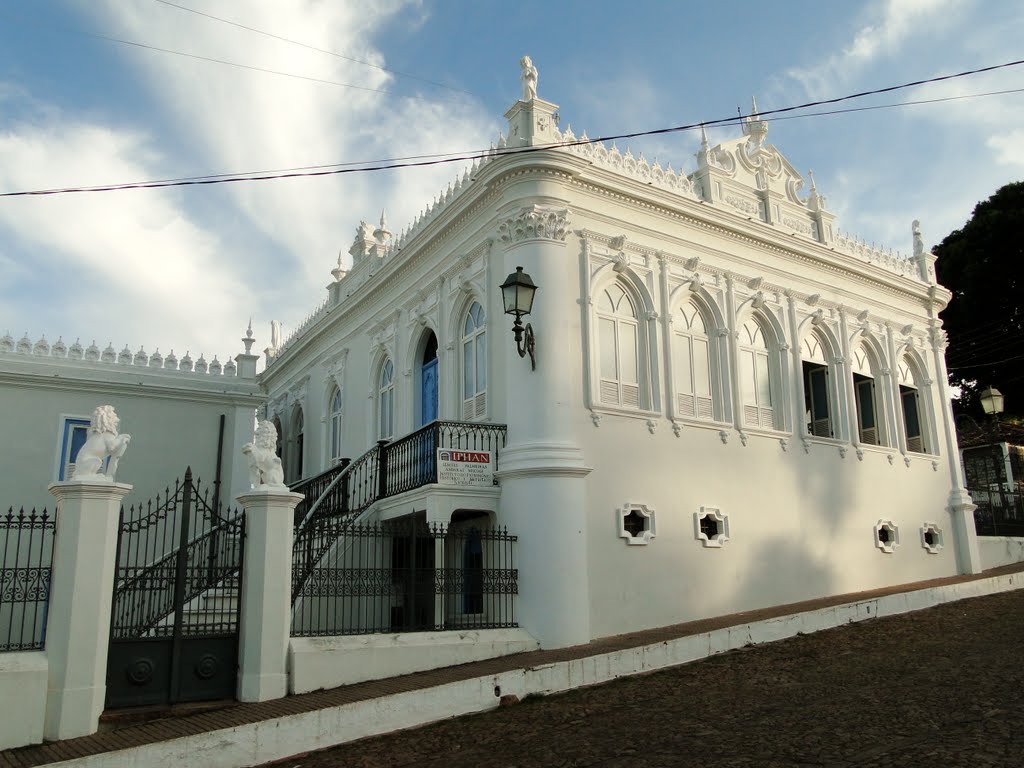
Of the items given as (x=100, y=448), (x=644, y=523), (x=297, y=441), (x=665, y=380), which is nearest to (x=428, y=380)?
(x=665, y=380)

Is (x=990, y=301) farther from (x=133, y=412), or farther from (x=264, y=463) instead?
(x=264, y=463)

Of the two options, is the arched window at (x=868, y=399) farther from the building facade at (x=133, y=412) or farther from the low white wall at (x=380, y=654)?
the building facade at (x=133, y=412)

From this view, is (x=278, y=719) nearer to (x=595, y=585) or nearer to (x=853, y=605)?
(x=595, y=585)

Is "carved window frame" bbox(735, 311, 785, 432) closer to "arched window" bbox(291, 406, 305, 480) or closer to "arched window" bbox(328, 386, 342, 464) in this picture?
"arched window" bbox(328, 386, 342, 464)

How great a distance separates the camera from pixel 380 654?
418 inches

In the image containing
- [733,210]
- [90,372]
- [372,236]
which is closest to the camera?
[733,210]

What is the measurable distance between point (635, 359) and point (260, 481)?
6862 millimetres

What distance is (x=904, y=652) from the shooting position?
1127cm

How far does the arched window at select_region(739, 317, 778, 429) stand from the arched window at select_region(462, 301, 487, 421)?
185 inches

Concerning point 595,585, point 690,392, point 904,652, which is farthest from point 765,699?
point 690,392

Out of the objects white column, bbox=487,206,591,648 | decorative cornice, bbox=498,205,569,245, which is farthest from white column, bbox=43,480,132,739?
decorative cornice, bbox=498,205,569,245

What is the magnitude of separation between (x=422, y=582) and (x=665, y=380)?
567 cm

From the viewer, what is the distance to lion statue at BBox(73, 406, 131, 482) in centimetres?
945

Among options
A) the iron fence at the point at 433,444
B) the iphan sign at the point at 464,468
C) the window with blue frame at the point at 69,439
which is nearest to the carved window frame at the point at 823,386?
the iron fence at the point at 433,444
